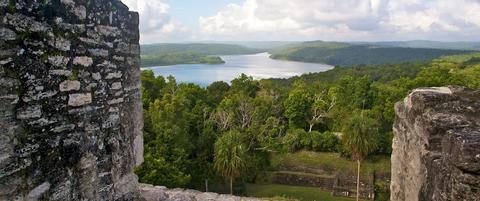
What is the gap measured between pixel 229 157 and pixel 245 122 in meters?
7.12

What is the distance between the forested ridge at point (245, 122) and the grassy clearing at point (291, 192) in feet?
2.82

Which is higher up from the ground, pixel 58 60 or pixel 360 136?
pixel 58 60

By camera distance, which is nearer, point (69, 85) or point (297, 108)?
point (69, 85)

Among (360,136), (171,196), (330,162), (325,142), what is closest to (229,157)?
(360,136)

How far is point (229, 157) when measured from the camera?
19.6m

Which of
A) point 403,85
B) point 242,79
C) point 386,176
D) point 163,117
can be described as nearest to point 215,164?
point 163,117

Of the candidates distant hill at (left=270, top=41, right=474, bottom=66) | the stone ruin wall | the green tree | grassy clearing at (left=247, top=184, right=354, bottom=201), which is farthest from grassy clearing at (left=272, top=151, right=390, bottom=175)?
distant hill at (left=270, top=41, right=474, bottom=66)

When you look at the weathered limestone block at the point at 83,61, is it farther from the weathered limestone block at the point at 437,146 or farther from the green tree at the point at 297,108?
the green tree at the point at 297,108

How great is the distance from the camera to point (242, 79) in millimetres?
35406

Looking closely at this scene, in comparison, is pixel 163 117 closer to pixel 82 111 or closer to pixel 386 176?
pixel 386 176

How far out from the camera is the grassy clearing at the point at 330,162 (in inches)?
1082

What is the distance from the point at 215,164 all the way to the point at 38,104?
17718mm

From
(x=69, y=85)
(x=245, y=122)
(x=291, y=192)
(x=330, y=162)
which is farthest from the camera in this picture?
(x=330, y=162)

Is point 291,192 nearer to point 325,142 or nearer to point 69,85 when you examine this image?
point 325,142
